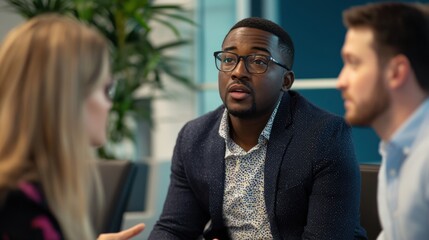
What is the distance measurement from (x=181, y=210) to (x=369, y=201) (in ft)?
1.89

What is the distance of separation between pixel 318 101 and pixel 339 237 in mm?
2238

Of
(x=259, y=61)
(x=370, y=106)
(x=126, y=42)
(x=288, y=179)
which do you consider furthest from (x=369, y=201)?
(x=126, y=42)

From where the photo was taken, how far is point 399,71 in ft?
5.05

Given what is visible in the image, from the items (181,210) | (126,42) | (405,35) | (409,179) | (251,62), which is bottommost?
(181,210)

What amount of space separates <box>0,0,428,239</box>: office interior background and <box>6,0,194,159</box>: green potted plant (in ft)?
0.68

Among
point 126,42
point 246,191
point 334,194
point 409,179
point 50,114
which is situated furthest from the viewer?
point 126,42

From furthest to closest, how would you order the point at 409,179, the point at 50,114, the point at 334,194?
1. the point at 334,194
2. the point at 409,179
3. the point at 50,114

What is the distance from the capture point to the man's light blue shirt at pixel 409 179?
1.49m

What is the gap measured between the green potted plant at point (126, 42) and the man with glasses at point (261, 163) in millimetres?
2194

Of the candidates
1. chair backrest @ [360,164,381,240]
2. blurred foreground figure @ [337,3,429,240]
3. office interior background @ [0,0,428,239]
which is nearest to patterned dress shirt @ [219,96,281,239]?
chair backrest @ [360,164,381,240]

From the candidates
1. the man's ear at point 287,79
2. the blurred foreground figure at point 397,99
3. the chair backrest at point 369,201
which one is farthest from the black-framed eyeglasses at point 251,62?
the blurred foreground figure at point 397,99

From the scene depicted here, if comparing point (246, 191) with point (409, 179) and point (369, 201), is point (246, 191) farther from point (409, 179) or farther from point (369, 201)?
point (409, 179)

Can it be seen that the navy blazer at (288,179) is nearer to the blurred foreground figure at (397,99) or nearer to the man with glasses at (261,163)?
the man with glasses at (261,163)

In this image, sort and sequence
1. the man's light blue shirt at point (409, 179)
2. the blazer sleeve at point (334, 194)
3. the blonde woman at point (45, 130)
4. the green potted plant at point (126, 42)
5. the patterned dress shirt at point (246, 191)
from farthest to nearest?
1. the green potted plant at point (126, 42)
2. the patterned dress shirt at point (246, 191)
3. the blazer sleeve at point (334, 194)
4. the man's light blue shirt at point (409, 179)
5. the blonde woman at point (45, 130)
